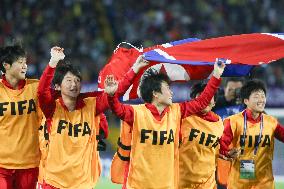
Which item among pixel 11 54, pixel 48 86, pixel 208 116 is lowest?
pixel 208 116

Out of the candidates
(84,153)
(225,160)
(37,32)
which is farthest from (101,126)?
(37,32)

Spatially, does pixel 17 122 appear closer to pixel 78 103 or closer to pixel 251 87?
pixel 78 103

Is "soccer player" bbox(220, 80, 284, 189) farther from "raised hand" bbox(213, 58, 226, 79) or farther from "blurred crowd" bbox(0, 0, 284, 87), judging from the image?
"blurred crowd" bbox(0, 0, 284, 87)

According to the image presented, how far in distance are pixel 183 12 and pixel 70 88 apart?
454 inches

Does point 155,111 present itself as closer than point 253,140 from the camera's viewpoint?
Yes

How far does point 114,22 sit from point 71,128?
Answer: 37.3 feet

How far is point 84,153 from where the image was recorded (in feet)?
21.7

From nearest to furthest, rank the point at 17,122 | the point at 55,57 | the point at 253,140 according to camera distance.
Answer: the point at 55,57, the point at 17,122, the point at 253,140

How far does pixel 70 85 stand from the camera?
661 centimetres

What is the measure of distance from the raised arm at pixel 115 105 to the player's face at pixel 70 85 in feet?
1.24

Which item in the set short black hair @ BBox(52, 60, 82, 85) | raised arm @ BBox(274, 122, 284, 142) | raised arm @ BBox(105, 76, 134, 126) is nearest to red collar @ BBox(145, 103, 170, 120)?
raised arm @ BBox(105, 76, 134, 126)

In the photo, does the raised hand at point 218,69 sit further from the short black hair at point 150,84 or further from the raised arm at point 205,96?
the short black hair at point 150,84

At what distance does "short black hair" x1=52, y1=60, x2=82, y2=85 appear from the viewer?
664 centimetres

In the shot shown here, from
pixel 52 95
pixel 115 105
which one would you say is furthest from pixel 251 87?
pixel 52 95
